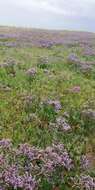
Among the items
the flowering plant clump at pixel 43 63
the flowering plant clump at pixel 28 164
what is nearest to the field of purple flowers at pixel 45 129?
the flowering plant clump at pixel 28 164

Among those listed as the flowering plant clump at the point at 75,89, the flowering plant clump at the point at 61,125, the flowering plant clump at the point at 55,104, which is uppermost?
the flowering plant clump at the point at 55,104

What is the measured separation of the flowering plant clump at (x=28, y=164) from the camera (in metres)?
7.16

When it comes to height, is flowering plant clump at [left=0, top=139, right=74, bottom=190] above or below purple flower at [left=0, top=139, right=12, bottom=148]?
below

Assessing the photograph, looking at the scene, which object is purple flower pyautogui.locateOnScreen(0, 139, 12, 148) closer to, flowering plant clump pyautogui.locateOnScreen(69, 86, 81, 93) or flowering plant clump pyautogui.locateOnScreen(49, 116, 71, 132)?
flowering plant clump pyautogui.locateOnScreen(49, 116, 71, 132)

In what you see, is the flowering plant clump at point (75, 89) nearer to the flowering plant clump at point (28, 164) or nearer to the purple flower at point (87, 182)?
the flowering plant clump at point (28, 164)

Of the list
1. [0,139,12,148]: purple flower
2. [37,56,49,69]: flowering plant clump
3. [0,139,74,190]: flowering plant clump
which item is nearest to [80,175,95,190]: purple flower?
[0,139,74,190]: flowering plant clump

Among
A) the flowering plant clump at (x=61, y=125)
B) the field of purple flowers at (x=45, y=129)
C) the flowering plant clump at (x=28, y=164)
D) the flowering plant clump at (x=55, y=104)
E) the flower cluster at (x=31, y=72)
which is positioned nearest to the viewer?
the flowering plant clump at (x=28, y=164)

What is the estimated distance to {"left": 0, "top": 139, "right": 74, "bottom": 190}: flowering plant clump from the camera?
7156 mm

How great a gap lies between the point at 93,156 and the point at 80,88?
5.13 meters

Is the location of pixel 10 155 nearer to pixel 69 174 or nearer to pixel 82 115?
pixel 69 174

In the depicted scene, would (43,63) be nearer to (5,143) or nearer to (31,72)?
(31,72)

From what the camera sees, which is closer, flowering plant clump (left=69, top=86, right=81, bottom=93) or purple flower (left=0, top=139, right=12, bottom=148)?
purple flower (left=0, top=139, right=12, bottom=148)

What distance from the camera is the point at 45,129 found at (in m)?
10.1

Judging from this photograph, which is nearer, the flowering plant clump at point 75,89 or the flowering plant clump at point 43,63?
the flowering plant clump at point 75,89
